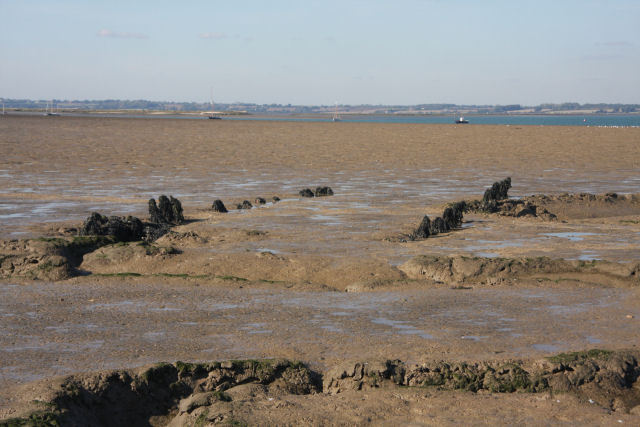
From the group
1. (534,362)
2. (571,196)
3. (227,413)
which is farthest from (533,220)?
(227,413)

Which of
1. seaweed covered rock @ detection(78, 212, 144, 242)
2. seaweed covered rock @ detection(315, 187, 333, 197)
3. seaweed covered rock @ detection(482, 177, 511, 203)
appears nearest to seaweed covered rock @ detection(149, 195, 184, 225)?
seaweed covered rock @ detection(78, 212, 144, 242)

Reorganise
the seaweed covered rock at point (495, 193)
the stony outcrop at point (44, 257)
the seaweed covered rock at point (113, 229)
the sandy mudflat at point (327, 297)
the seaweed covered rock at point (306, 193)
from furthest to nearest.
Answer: the seaweed covered rock at point (306, 193), the seaweed covered rock at point (495, 193), the seaweed covered rock at point (113, 229), the stony outcrop at point (44, 257), the sandy mudflat at point (327, 297)

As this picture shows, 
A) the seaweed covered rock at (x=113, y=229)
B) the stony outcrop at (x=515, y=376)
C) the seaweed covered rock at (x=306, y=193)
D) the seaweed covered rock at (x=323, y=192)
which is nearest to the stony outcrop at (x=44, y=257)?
the seaweed covered rock at (x=113, y=229)

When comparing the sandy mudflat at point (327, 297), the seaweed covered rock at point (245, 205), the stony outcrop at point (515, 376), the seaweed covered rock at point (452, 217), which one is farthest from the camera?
the seaweed covered rock at point (245, 205)

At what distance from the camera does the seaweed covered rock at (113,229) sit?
1308cm

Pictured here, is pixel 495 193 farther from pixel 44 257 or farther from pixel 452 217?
pixel 44 257

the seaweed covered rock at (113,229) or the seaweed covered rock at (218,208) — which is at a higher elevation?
the seaweed covered rock at (113,229)

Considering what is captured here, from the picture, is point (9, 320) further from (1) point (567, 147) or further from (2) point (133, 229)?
(1) point (567, 147)

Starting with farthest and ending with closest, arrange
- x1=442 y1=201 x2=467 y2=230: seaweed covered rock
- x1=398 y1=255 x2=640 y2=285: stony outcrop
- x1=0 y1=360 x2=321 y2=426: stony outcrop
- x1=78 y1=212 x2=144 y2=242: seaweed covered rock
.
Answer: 1. x1=442 y1=201 x2=467 y2=230: seaweed covered rock
2. x1=78 y1=212 x2=144 y2=242: seaweed covered rock
3. x1=398 y1=255 x2=640 y2=285: stony outcrop
4. x1=0 y1=360 x2=321 y2=426: stony outcrop

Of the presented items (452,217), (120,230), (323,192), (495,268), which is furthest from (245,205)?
(495,268)

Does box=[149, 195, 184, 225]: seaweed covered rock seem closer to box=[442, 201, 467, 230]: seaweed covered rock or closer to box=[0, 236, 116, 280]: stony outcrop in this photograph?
box=[0, 236, 116, 280]: stony outcrop

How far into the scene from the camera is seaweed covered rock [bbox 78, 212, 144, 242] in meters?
13.1

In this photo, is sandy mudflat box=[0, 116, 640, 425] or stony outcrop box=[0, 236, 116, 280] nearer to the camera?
sandy mudflat box=[0, 116, 640, 425]

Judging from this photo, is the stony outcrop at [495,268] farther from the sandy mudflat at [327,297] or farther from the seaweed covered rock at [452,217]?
the seaweed covered rock at [452,217]
